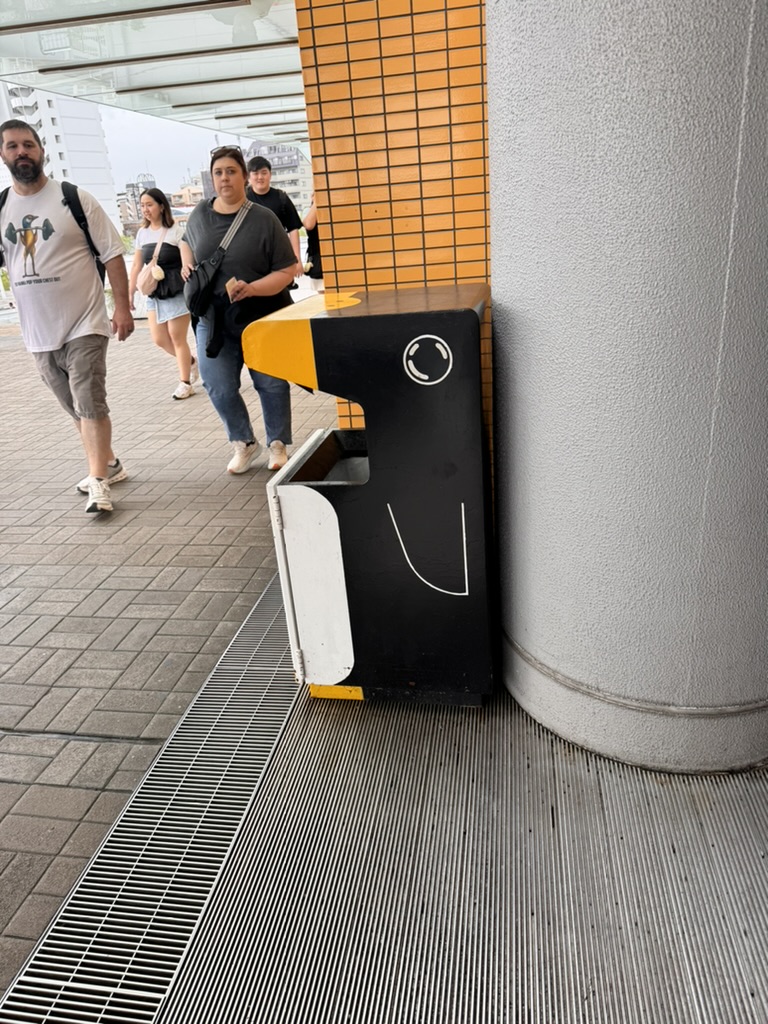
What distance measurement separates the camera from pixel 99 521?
16.8 feet

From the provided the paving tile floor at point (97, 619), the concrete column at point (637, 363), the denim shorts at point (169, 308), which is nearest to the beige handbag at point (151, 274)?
the denim shorts at point (169, 308)

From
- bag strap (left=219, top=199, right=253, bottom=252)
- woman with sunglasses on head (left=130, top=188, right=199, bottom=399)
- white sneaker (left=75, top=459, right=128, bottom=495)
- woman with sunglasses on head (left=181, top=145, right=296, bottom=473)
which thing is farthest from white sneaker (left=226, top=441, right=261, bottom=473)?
woman with sunglasses on head (left=130, top=188, right=199, bottom=399)

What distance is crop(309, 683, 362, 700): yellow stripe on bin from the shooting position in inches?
114

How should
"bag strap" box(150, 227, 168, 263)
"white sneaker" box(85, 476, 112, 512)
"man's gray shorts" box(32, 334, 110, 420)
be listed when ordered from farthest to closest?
"bag strap" box(150, 227, 168, 263), "white sneaker" box(85, 476, 112, 512), "man's gray shorts" box(32, 334, 110, 420)

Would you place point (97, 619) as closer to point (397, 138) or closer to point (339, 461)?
point (339, 461)

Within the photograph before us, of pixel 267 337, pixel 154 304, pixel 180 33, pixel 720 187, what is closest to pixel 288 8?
pixel 180 33

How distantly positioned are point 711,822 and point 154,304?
7.15 meters

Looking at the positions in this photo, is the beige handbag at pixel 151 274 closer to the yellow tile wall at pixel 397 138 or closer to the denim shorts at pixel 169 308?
the denim shorts at pixel 169 308

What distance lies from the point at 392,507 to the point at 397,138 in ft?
5.55

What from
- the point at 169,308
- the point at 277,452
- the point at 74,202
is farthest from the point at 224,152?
the point at 169,308

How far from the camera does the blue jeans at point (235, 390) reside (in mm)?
5281

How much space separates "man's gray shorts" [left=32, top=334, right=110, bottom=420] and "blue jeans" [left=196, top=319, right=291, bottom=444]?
2.23ft

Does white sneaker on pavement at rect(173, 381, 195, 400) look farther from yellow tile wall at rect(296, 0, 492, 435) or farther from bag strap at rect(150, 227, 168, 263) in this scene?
yellow tile wall at rect(296, 0, 492, 435)

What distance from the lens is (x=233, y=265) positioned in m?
4.99
